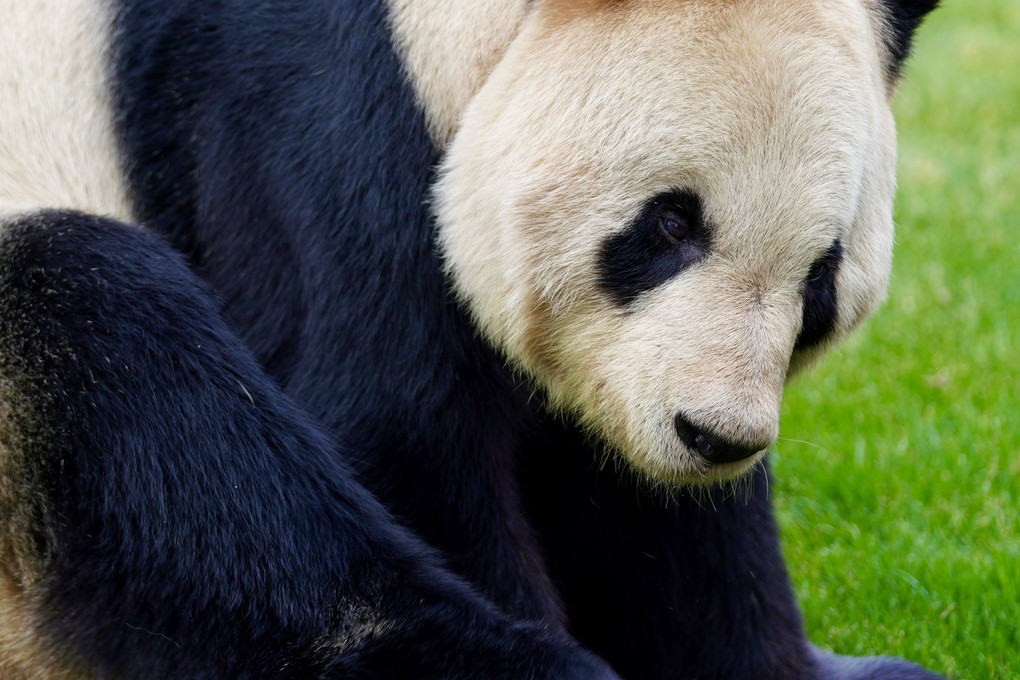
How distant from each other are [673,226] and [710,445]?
0.54m

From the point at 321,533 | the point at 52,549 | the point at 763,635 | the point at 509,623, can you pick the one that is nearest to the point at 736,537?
the point at 763,635

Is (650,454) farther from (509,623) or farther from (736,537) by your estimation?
(736,537)

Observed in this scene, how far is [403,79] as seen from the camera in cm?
336

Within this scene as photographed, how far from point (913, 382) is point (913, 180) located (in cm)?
312

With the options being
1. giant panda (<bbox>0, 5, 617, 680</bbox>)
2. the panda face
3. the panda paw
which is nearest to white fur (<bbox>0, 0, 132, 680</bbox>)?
giant panda (<bbox>0, 5, 617, 680</bbox>)

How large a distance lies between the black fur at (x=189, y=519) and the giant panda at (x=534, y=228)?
25cm

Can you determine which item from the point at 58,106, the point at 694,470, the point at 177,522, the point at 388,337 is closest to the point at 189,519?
the point at 177,522

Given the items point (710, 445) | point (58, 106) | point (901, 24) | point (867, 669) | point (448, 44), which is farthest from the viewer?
point (867, 669)

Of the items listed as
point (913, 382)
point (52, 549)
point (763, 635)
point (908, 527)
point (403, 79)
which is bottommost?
point (913, 382)

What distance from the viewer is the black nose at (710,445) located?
2.97 m

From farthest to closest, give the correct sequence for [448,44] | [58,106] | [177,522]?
[58,106] < [448,44] < [177,522]

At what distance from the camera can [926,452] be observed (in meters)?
5.48

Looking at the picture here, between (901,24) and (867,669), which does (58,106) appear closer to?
(901,24)

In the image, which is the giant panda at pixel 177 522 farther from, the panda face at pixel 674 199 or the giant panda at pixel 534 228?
the panda face at pixel 674 199
